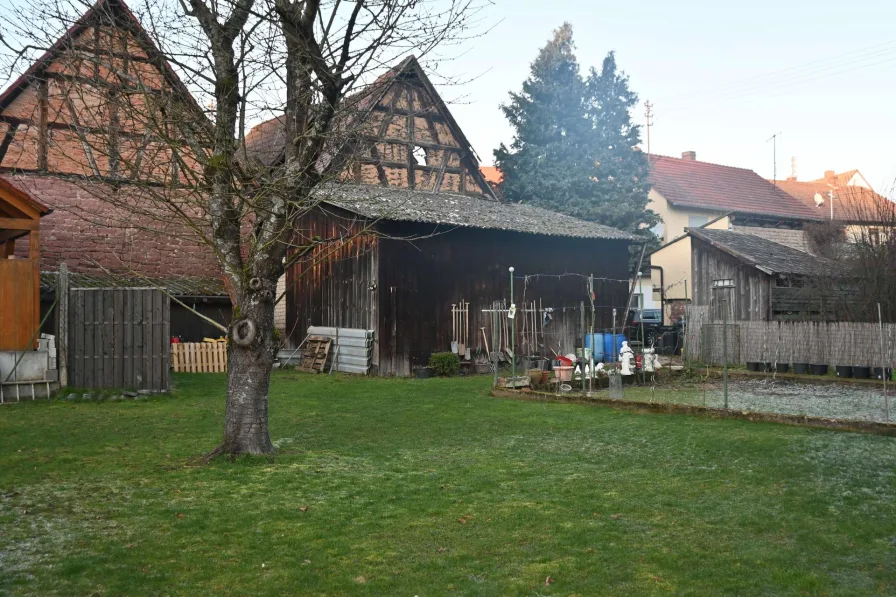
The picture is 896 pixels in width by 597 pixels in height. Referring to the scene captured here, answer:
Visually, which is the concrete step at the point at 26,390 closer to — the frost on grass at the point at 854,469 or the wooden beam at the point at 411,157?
the frost on grass at the point at 854,469

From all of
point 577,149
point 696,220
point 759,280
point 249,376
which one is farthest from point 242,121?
point 696,220

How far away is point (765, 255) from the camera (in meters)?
26.2

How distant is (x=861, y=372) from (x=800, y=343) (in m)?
1.59

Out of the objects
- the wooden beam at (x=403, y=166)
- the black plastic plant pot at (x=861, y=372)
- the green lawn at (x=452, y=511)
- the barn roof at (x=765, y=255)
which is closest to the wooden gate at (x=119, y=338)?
the green lawn at (x=452, y=511)

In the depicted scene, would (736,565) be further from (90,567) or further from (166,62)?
(166,62)

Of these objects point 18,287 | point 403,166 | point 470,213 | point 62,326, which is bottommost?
point 62,326

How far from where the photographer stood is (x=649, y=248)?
37438 millimetres

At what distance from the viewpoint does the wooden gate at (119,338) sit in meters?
15.5

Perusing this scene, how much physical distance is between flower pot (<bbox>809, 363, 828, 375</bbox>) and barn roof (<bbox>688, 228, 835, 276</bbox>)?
376cm

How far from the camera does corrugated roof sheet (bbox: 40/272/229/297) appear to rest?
20.4 metres

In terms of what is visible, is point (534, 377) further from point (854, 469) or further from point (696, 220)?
point (696, 220)

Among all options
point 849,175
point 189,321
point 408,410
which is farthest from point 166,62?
point 849,175

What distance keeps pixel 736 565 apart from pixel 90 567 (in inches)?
172

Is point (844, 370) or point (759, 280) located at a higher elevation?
point (759, 280)
